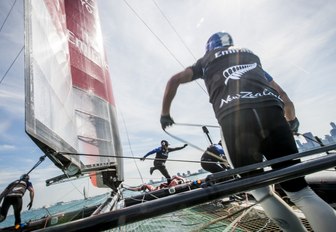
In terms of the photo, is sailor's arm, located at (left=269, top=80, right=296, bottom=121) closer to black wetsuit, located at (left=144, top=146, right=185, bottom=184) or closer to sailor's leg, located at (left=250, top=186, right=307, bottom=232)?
sailor's leg, located at (left=250, top=186, right=307, bottom=232)

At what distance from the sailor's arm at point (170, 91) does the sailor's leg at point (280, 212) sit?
0.89 m

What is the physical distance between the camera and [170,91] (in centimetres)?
168

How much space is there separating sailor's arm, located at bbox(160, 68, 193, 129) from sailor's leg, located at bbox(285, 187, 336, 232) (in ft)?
3.48

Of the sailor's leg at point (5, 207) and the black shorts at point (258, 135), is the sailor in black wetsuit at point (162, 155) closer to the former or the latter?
the sailor's leg at point (5, 207)

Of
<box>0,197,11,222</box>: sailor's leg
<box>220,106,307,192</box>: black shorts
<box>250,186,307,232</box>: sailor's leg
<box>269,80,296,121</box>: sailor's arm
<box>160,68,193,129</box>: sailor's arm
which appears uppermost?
<box>160,68,193,129</box>: sailor's arm

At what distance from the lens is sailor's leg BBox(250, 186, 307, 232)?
116 centimetres

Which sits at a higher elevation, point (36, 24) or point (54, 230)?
point (36, 24)

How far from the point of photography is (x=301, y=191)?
1207 millimetres

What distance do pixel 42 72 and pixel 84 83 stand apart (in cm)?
260

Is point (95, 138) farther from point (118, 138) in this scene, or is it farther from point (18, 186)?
point (18, 186)

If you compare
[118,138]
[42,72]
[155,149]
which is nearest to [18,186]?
[118,138]

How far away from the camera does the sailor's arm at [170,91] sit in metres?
1.68

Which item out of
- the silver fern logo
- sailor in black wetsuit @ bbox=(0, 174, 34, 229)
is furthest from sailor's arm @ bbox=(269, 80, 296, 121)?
sailor in black wetsuit @ bbox=(0, 174, 34, 229)

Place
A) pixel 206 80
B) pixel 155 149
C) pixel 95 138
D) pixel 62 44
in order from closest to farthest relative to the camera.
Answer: pixel 206 80
pixel 62 44
pixel 95 138
pixel 155 149
